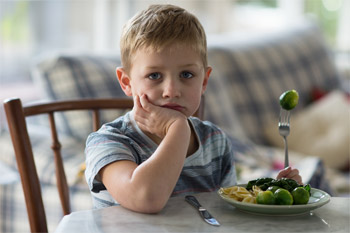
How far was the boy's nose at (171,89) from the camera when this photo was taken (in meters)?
1.03

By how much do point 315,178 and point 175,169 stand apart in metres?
0.93

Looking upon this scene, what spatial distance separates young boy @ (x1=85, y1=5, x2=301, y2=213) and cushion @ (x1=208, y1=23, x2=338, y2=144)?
144cm

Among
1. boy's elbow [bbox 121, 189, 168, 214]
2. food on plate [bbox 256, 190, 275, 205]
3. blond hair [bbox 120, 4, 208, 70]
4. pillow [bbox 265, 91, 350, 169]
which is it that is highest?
blond hair [bbox 120, 4, 208, 70]

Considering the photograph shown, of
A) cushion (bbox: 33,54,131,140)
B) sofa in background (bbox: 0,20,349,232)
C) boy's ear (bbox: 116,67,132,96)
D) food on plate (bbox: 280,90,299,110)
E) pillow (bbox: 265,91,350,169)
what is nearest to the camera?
food on plate (bbox: 280,90,299,110)

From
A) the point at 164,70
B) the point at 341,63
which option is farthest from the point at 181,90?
the point at 341,63

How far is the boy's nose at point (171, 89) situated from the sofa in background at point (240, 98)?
75cm

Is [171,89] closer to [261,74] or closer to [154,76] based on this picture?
[154,76]

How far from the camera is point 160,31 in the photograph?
1053 mm

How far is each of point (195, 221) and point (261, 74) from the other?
86.5 inches

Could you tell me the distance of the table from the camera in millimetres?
833

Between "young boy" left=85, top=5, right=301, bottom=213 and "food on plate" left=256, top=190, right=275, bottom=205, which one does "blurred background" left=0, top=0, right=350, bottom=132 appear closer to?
"young boy" left=85, top=5, right=301, bottom=213

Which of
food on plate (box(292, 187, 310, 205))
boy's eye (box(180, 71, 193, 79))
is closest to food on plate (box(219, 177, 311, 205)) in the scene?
food on plate (box(292, 187, 310, 205))

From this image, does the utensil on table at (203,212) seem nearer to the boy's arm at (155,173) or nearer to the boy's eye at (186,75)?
the boy's arm at (155,173)

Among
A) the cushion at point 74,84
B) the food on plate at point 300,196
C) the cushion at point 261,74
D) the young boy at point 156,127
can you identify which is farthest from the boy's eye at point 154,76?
the cushion at point 261,74
